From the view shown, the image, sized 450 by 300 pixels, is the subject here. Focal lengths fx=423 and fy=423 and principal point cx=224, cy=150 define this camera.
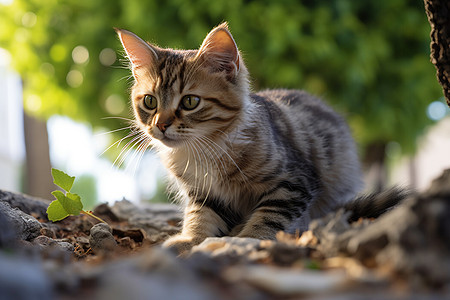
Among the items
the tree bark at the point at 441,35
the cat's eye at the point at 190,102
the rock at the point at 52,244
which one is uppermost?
the tree bark at the point at 441,35

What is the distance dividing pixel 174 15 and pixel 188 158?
328 centimetres

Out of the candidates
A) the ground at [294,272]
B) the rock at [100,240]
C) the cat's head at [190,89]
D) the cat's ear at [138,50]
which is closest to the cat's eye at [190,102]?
the cat's head at [190,89]

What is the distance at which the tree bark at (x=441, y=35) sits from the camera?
154 cm

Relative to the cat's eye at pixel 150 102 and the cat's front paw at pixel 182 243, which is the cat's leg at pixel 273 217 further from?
the cat's eye at pixel 150 102

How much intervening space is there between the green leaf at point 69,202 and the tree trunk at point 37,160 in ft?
15.5

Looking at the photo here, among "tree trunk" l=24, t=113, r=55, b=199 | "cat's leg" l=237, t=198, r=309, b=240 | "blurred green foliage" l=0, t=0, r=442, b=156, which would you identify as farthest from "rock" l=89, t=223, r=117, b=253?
"tree trunk" l=24, t=113, r=55, b=199

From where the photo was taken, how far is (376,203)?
193 centimetres

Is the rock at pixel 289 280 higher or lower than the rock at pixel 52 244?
higher

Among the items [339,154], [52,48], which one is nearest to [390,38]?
[339,154]

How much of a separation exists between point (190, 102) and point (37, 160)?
17.2ft

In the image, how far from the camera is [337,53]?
188 inches

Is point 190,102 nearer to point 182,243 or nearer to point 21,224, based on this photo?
point 182,243

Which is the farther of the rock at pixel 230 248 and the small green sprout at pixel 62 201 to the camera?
the small green sprout at pixel 62 201

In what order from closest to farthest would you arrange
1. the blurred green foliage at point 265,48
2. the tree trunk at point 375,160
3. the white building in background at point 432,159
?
1. the blurred green foliage at point 265,48
2. the tree trunk at point 375,160
3. the white building in background at point 432,159
